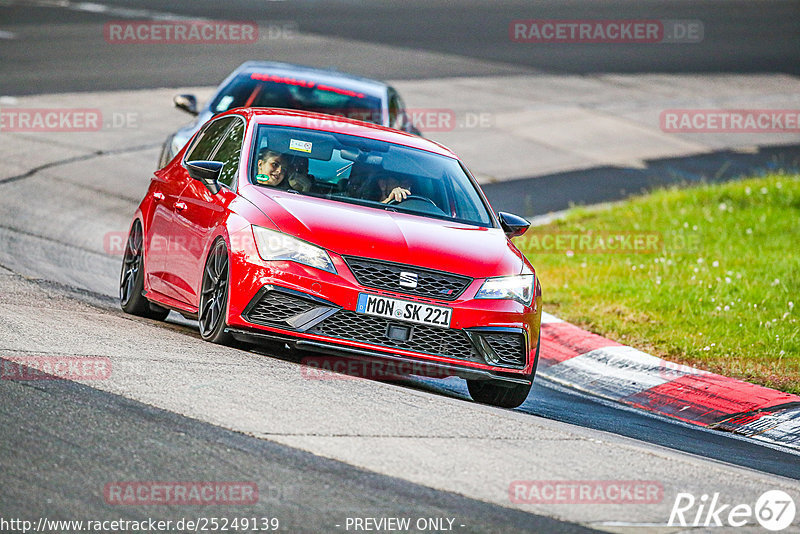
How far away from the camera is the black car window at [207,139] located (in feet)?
31.7

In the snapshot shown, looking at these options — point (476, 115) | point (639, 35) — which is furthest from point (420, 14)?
point (476, 115)

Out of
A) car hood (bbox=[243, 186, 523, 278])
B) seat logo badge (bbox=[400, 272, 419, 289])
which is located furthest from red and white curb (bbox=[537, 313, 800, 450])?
seat logo badge (bbox=[400, 272, 419, 289])

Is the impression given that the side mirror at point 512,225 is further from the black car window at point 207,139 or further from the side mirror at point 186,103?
the side mirror at point 186,103

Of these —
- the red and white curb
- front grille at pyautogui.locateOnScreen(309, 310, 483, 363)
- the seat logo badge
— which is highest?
the seat logo badge

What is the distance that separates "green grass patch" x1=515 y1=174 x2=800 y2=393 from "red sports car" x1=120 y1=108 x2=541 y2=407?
8.02 feet

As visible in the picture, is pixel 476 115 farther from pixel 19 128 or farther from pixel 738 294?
pixel 738 294

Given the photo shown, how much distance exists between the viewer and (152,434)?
586cm

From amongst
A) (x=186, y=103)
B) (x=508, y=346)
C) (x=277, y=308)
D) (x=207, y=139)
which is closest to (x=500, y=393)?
(x=508, y=346)

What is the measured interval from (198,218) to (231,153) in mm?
681

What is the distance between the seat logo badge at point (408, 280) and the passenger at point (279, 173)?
1215 mm

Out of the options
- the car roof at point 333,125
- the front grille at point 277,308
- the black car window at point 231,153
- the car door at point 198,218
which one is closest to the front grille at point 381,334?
the front grille at point 277,308

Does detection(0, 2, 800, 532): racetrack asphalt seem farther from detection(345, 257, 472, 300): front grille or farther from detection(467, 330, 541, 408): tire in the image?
detection(345, 257, 472, 300): front grille

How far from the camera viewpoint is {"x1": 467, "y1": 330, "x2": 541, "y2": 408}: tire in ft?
27.2

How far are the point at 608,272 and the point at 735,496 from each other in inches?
286
